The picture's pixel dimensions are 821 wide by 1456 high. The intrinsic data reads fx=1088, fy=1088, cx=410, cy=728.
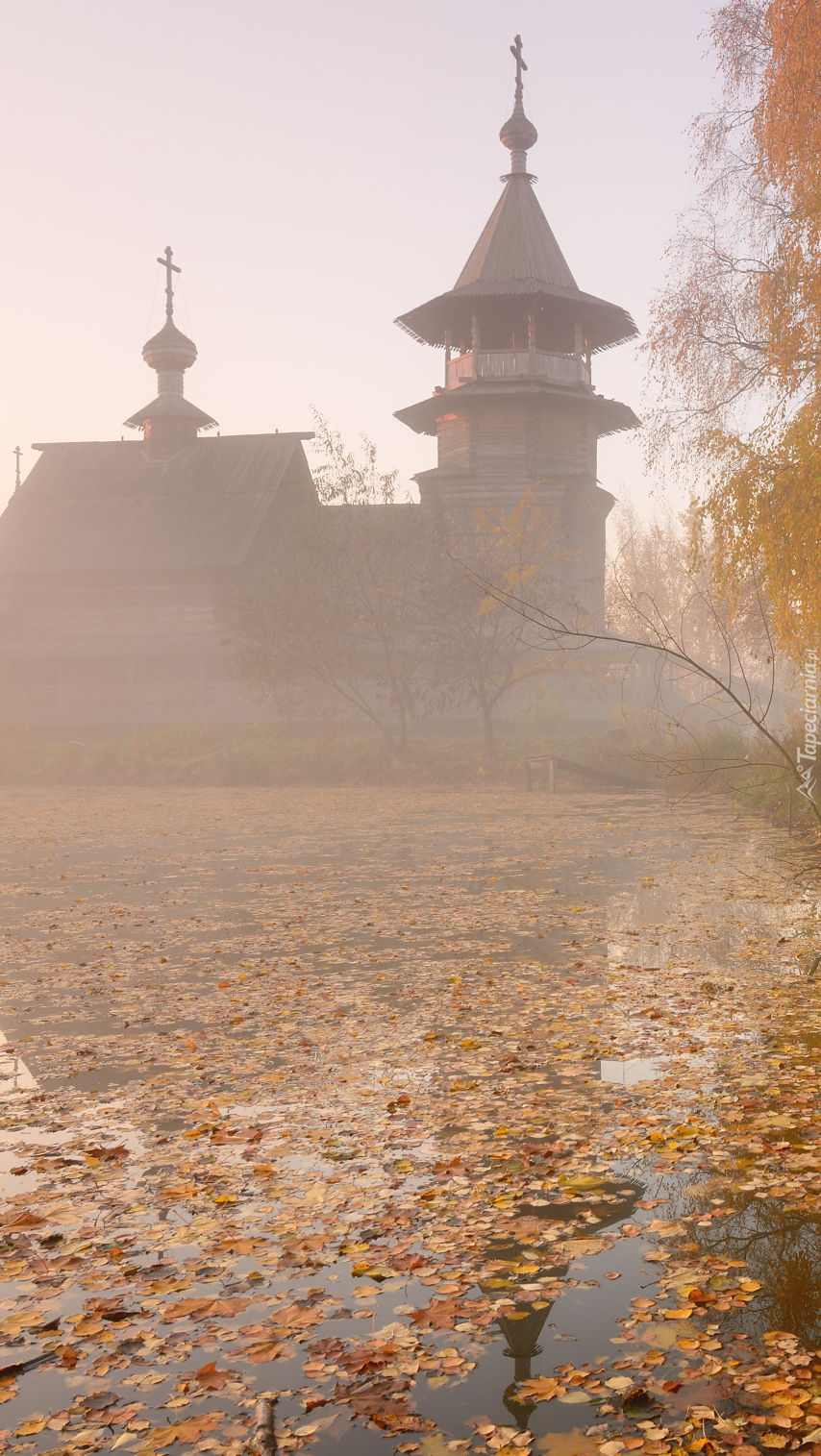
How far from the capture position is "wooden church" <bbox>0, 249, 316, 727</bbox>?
A: 4106 cm

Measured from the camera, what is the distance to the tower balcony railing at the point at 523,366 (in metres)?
37.8

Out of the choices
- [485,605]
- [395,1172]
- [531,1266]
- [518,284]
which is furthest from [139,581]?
[531,1266]

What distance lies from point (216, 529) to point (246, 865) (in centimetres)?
2783

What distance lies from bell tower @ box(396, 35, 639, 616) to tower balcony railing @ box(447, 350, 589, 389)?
0.04 metres

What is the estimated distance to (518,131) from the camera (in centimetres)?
4053

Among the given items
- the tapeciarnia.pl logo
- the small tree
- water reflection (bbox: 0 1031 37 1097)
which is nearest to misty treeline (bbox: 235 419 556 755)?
the small tree

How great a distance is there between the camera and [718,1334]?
373 centimetres

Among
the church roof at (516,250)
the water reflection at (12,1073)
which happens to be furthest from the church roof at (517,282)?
the water reflection at (12,1073)

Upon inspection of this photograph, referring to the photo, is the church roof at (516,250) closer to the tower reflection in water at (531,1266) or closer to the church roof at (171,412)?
the church roof at (171,412)

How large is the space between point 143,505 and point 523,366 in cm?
1652

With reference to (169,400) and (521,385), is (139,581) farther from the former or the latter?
(521,385)

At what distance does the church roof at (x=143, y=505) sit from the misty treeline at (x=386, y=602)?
6.68m

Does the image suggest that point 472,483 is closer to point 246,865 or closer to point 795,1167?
point 246,865

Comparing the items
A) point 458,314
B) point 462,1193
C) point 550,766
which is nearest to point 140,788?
point 550,766
